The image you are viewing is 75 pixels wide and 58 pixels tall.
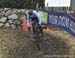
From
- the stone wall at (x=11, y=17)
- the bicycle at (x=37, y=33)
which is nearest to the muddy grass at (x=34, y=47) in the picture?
the bicycle at (x=37, y=33)

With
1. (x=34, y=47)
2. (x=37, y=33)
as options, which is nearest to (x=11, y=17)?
(x=37, y=33)

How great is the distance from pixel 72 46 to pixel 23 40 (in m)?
2.82

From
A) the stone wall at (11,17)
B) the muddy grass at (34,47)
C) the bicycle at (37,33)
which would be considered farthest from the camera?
the stone wall at (11,17)

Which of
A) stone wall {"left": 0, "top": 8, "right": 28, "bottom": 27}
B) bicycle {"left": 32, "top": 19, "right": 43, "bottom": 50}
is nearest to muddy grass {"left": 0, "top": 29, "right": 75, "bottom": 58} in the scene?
bicycle {"left": 32, "top": 19, "right": 43, "bottom": 50}

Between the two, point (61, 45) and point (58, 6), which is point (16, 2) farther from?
point (61, 45)

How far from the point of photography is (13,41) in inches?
677

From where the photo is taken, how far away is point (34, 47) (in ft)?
51.5

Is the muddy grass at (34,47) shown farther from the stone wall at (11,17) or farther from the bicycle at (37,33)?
the stone wall at (11,17)

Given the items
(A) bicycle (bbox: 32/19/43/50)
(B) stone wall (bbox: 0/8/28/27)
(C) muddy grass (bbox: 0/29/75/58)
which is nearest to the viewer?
(C) muddy grass (bbox: 0/29/75/58)

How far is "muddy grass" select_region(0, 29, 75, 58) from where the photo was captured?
564 inches

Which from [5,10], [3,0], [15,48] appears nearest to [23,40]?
[15,48]

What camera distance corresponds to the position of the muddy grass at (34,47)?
14.3m

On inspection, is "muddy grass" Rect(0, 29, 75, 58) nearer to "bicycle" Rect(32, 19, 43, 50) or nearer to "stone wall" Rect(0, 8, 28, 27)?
"bicycle" Rect(32, 19, 43, 50)

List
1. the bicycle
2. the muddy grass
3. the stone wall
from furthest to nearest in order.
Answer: the stone wall
the bicycle
the muddy grass
